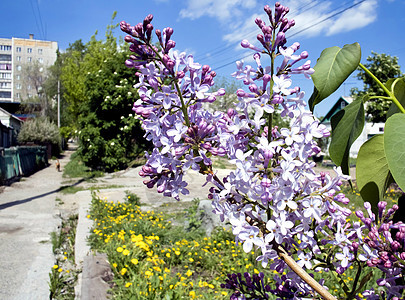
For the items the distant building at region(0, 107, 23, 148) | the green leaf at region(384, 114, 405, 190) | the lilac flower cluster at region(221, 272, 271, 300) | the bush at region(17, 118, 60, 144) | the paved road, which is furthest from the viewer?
the bush at region(17, 118, 60, 144)

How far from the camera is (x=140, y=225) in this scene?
564cm

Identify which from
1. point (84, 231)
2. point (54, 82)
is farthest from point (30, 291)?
point (54, 82)

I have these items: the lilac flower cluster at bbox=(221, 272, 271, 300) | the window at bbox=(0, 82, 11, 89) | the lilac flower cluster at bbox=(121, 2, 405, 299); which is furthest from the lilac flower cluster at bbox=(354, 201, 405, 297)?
the window at bbox=(0, 82, 11, 89)

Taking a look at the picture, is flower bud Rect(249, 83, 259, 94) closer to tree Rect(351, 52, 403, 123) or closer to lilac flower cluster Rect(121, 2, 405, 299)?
lilac flower cluster Rect(121, 2, 405, 299)

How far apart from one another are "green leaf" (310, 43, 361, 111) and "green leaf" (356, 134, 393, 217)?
0.21 metres

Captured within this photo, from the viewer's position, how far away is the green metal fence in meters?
12.9

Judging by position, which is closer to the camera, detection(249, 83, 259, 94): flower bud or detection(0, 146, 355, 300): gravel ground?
detection(249, 83, 259, 94): flower bud

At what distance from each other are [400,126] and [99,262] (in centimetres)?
382

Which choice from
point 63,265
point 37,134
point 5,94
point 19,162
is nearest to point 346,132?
point 63,265

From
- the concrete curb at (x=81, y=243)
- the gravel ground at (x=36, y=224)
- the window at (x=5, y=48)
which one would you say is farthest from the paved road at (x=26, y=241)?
the window at (x=5, y=48)

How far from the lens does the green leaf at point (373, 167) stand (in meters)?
0.90

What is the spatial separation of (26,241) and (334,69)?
21.9 feet

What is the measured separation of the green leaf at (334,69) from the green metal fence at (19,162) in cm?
1391

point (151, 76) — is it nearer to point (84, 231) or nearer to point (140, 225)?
point (140, 225)
